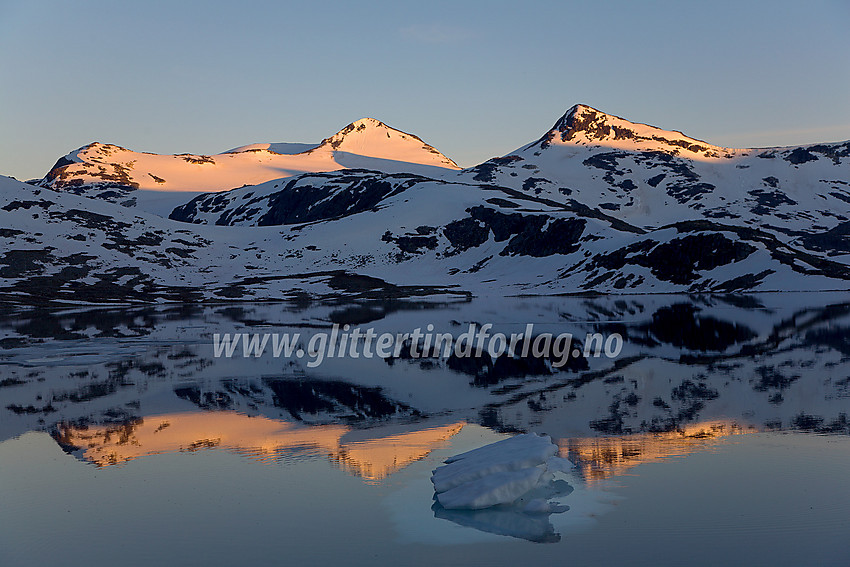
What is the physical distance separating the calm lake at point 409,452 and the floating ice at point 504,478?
427mm

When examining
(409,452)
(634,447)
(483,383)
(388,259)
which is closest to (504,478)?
(409,452)

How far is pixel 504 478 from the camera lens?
19.8 metres

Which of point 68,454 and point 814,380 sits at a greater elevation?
point 814,380

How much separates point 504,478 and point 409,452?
6323 mm

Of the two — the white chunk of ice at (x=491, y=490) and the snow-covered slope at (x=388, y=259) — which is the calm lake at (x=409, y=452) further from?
the snow-covered slope at (x=388, y=259)

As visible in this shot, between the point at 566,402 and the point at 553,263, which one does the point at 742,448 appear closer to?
the point at 566,402

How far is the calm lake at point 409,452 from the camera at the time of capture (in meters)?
17.2

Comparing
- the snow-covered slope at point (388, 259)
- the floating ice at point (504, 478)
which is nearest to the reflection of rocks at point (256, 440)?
the floating ice at point (504, 478)

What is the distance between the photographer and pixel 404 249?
18850cm

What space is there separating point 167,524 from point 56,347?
4410 centimetres

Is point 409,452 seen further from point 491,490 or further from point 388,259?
point 388,259

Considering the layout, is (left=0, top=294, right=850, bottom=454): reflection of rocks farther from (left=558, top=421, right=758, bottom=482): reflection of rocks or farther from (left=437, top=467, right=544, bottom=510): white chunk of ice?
(left=437, top=467, right=544, bottom=510): white chunk of ice

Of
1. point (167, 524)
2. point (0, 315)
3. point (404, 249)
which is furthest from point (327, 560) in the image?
point (404, 249)

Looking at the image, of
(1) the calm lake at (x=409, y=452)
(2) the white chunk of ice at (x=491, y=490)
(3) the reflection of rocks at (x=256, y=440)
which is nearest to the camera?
(1) the calm lake at (x=409, y=452)
